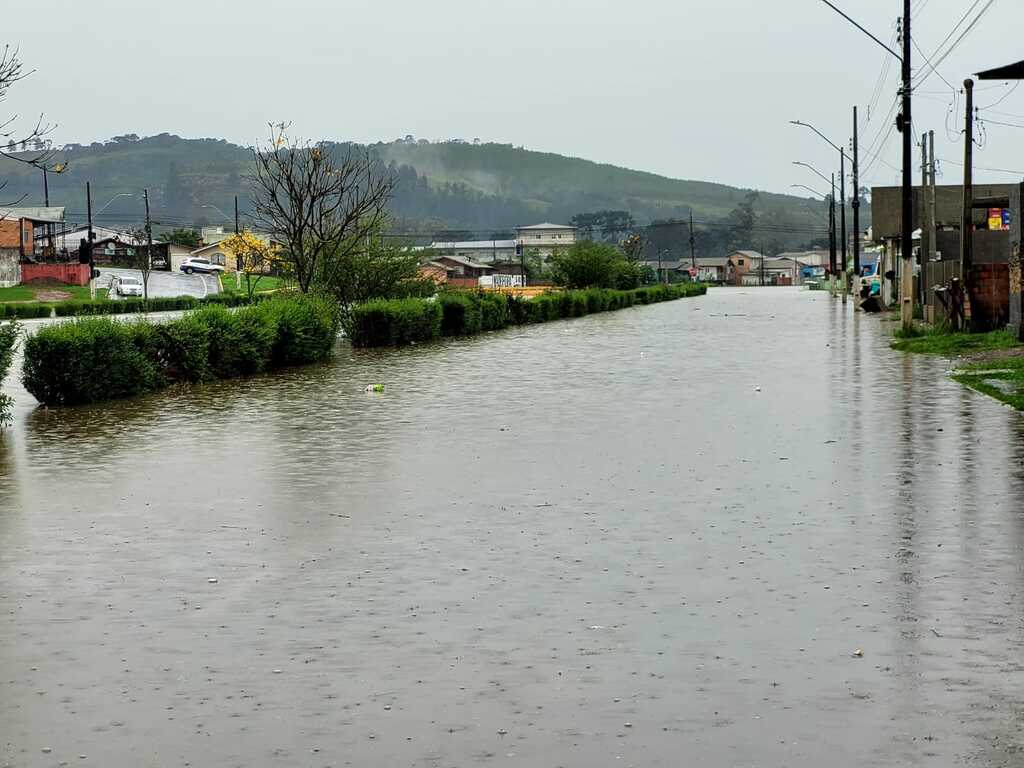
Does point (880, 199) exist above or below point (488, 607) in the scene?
above

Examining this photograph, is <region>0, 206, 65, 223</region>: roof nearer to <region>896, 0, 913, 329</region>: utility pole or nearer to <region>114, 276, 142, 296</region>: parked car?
<region>114, 276, 142, 296</region>: parked car

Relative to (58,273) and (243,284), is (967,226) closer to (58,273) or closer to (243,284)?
(58,273)

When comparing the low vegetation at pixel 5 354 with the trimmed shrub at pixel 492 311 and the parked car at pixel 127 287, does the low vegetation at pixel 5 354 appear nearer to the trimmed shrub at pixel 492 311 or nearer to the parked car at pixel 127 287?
the trimmed shrub at pixel 492 311

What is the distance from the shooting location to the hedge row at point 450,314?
36375mm

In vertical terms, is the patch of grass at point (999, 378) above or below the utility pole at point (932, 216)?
below

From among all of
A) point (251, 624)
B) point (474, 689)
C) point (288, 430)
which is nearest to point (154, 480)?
point (288, 430)

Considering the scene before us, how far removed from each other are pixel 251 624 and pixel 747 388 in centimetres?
1568

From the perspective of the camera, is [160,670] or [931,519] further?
[931,519]

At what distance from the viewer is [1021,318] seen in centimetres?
2775

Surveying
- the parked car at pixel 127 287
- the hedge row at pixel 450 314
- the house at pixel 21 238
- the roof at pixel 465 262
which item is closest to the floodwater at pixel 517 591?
the hedge row at pixel 450 314

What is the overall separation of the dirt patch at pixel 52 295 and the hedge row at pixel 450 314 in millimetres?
Answer: 35304

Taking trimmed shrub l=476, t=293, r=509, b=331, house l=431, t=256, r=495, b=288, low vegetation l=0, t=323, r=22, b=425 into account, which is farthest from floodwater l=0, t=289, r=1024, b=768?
house l=431, t=256, r=495, b=288

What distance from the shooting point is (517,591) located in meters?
8.41

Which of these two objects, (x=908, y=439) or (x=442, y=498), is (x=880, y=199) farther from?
(x=442, y=498)
